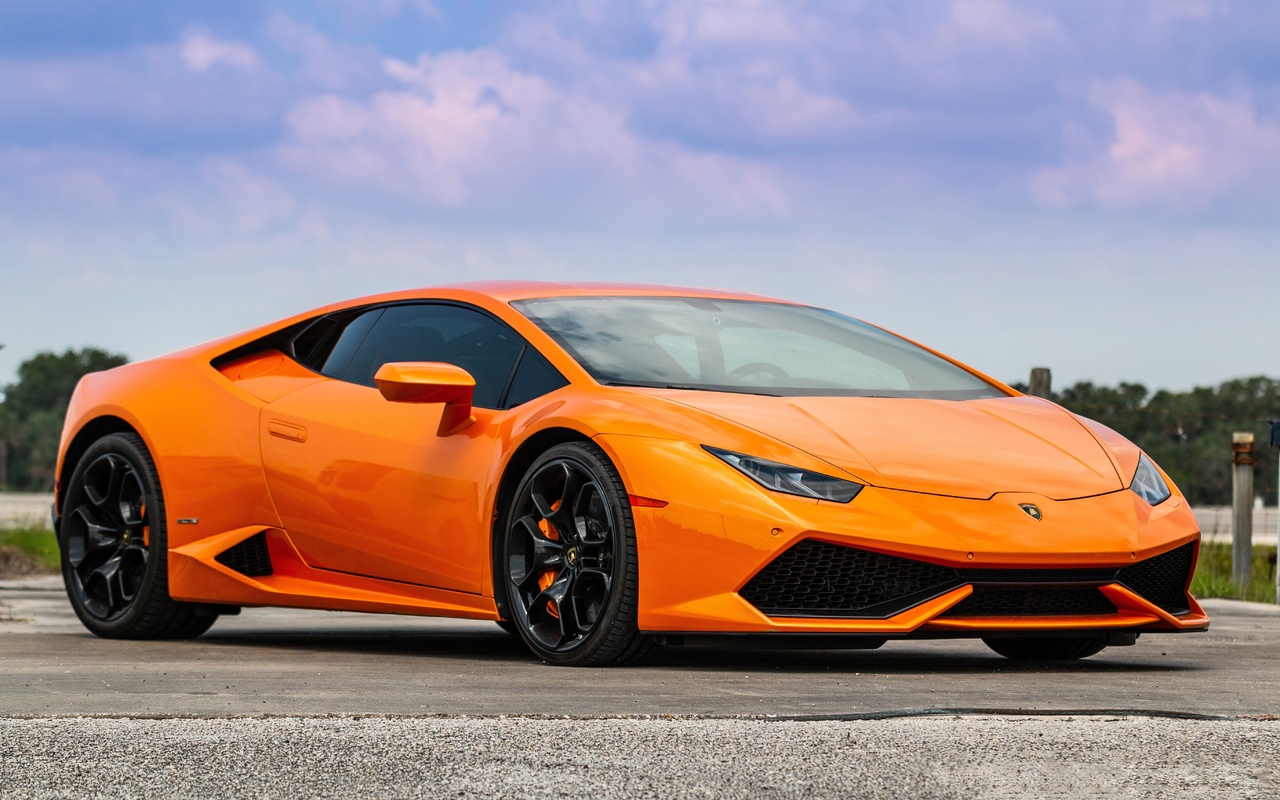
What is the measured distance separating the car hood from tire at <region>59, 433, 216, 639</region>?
8.35ft

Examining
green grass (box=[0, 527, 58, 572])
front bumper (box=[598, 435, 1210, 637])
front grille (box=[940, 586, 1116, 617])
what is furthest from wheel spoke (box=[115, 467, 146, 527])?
green grass (box=[0, 527, 58, 572])

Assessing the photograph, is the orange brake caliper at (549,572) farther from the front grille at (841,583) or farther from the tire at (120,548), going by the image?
the tire at (120,548)

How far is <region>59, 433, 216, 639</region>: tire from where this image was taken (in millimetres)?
6547

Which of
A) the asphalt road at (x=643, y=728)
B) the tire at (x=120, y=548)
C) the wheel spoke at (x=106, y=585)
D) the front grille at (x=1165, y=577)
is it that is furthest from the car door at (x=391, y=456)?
the front grille at (x=1165, y=577)

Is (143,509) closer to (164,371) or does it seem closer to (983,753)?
(164,371)

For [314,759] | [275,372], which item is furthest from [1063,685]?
[275,372]

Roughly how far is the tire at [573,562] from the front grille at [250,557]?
1392 mm

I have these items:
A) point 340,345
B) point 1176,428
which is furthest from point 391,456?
point 1176,428

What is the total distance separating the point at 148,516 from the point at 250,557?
60 centimetres

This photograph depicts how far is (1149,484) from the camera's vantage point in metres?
5.20

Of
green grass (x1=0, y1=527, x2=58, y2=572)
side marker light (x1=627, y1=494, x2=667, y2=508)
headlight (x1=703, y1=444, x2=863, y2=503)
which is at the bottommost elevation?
green grass (x1=0, y1=527, x2=58, y2=572)

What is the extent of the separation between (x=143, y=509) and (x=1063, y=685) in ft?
12.6

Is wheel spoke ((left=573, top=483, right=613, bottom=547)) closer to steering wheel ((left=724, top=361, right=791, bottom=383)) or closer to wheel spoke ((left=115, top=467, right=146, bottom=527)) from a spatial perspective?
steering wheel ((left=724, top=361, right=791, bottom=383))

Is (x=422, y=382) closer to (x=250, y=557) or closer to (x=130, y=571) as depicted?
(x=250, y=557)
